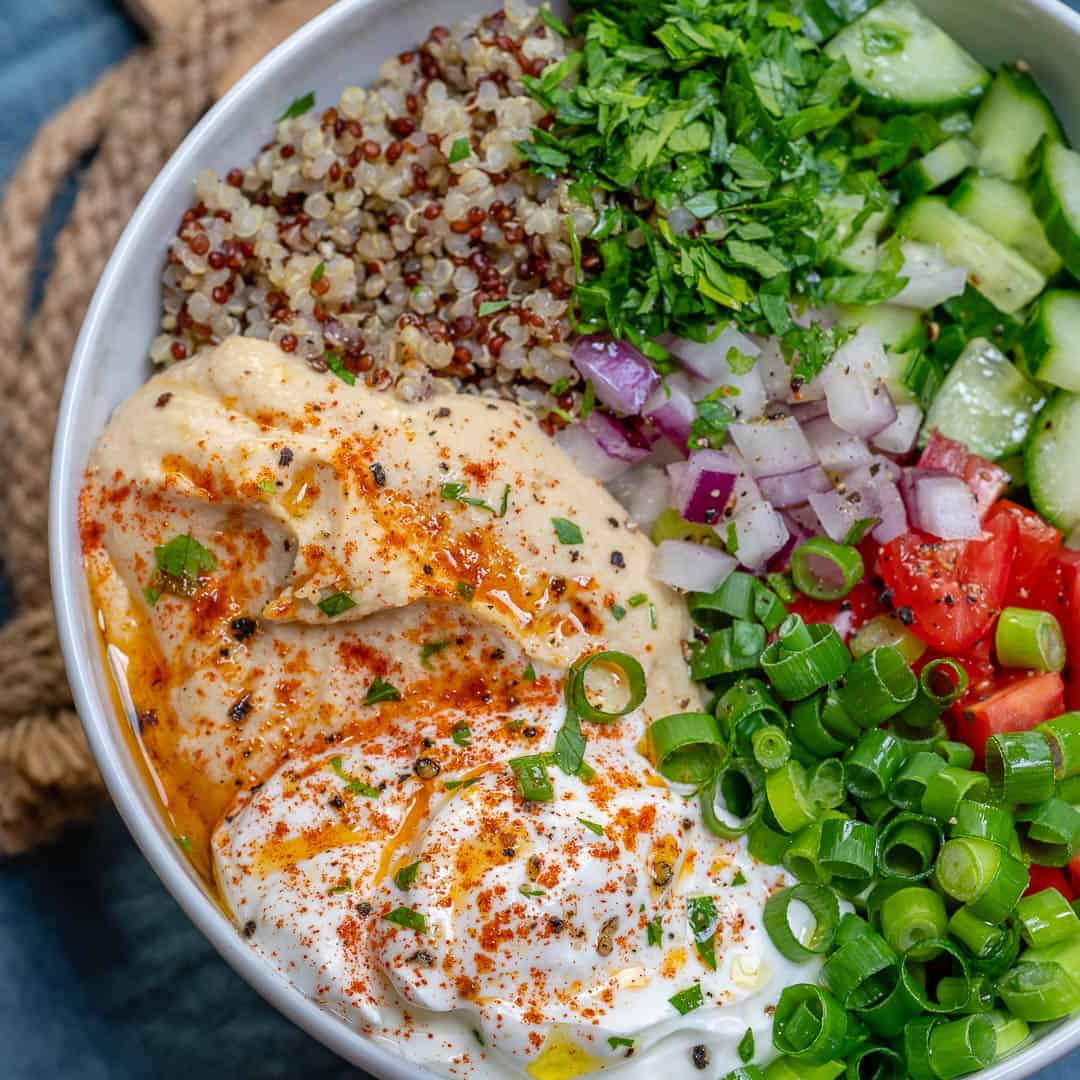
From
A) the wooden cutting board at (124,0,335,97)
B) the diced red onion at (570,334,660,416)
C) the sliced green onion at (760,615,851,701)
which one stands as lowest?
the sliced green onion at (760,615,851,701)

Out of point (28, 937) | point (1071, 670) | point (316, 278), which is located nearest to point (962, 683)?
point (1071, 670)

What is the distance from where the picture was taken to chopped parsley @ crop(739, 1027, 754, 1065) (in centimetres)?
214

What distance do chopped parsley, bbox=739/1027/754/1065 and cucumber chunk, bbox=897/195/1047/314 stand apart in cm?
156

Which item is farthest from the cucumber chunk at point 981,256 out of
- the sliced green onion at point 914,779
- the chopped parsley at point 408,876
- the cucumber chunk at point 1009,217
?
the chopped parsley at point 408,876

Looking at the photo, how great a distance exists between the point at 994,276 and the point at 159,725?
1.92m

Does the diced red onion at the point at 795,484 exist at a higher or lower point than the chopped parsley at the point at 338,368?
lower

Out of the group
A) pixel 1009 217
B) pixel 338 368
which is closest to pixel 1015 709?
pixel 1009 217

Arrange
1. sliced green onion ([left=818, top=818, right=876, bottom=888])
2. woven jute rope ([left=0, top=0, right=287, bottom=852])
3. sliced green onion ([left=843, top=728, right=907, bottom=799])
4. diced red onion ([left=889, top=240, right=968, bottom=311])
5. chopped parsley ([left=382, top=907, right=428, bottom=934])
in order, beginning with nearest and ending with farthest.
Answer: chopped parsley ([left=382, top=907, right=428, bottom=934]) → sliced green onion ([left=818, top=818, right=876, bottom=888]) → sliced green onion ([left=843, top=728, right=907, bottom=799]) → diced red onion ([left=889, top=240, right=968, bottom=311]) → woven jute rope ([left=0, top=0, right=287, bottom=852])

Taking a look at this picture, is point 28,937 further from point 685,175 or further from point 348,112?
point 685,175

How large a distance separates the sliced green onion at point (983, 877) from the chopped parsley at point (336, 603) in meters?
1.17

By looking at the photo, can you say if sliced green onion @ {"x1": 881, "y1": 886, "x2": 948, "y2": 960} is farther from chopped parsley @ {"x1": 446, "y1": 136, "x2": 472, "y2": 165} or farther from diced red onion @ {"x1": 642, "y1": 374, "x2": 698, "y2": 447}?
chopped parsley @ {"x1": 446, "y1": 136, "x2": 472, "y2": 165}

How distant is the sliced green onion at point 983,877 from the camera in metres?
2.13

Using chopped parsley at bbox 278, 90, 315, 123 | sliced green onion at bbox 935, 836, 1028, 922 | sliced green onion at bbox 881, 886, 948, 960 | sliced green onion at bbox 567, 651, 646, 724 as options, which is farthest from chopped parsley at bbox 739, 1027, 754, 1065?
chopped parsley at bbox 278, 90, 315, 123

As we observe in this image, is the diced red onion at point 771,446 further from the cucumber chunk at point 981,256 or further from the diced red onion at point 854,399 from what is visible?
the cucumber chunk at point 981,256
